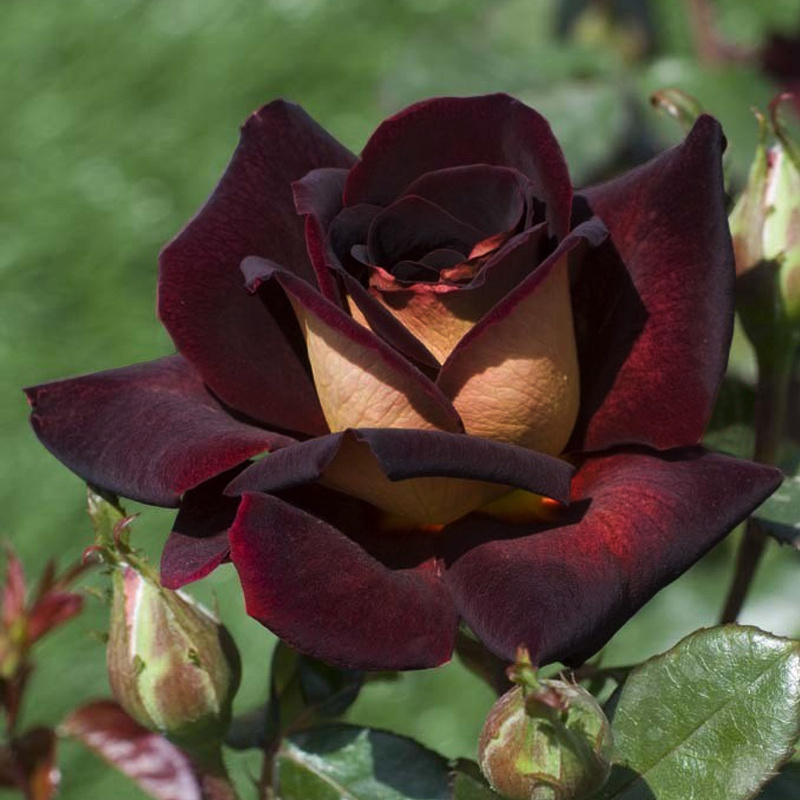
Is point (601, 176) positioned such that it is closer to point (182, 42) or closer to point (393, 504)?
point (393, 504)

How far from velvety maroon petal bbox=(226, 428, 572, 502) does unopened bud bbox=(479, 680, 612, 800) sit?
0.09 m

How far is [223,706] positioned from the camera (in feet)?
2.48

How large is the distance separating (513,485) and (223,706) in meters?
0.22

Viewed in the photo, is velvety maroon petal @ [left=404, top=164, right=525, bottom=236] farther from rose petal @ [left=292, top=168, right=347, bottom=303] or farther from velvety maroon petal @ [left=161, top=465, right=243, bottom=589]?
velvety maroon petal @ [left=161, top=465, right=243, bottom=589]

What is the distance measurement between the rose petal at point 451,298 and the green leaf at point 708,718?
7.2 inches

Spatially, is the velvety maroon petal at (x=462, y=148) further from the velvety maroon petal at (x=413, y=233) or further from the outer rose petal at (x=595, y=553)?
the outer rose petal at (x=595, y=553)

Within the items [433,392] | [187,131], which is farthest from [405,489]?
[187,131]

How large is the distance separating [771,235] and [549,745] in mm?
364

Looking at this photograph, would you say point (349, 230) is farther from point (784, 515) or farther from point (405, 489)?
point (784, 515)

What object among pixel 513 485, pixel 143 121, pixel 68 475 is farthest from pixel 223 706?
pixel 143 121

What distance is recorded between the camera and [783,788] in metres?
0.73

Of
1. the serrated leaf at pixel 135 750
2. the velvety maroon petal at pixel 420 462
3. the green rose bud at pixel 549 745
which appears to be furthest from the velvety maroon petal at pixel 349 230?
the serrated leaf at pixel 135 750

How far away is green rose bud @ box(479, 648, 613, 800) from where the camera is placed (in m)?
0.59

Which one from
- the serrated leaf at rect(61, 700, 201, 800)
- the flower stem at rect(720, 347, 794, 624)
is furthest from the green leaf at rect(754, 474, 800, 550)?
the serrated leaf at rect(61, 700, 201, 800)
